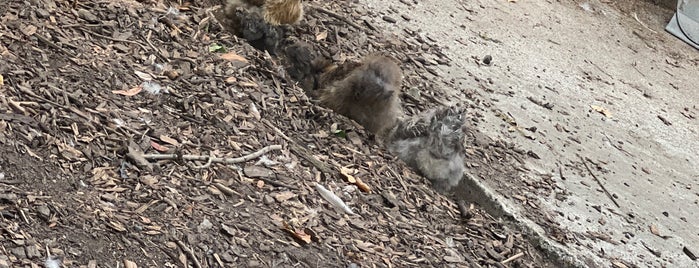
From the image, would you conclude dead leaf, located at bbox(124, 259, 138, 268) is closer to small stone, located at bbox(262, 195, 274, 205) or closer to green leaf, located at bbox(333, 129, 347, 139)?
small stone, located at bbox(262, 195, 274, 205)

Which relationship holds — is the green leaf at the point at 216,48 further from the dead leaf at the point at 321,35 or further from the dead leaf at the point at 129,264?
the dead leaf at the point at 129,264

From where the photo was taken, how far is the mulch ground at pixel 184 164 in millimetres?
3740

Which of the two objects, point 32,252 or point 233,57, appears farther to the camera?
point 233,57

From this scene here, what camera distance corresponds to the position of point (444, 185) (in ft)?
18.1

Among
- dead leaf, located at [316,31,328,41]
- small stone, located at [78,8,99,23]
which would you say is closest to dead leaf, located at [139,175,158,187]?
small stone, located at [78,8,99,23]

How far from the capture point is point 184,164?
14.3ft

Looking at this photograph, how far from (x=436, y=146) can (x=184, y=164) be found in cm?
191

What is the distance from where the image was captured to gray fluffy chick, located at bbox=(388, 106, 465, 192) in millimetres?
5512

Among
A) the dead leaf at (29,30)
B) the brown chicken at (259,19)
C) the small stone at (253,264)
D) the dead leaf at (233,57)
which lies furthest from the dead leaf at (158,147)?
the brown chicken at (259,19)

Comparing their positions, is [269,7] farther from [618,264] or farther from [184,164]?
[618,264]

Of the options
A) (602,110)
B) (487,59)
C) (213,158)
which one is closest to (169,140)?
(213,158)

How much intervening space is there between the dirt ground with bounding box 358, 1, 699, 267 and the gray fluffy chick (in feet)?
0.94

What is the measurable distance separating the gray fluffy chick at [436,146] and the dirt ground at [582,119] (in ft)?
0.94

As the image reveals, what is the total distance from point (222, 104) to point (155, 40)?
73 cm
